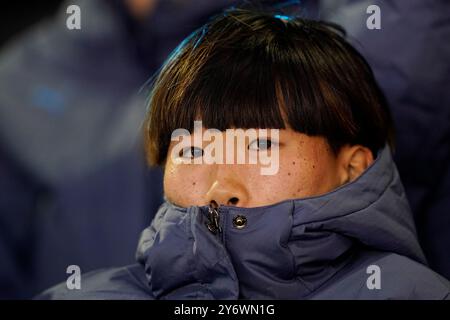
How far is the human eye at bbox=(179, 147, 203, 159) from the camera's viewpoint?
1.17 metres

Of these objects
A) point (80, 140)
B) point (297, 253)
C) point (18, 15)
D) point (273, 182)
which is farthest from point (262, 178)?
point (18, 15)

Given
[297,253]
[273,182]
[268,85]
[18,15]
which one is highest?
[18,15]

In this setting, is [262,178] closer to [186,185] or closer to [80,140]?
[186,185]

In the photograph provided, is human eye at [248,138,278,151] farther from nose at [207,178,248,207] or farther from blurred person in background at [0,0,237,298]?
blurred person in background at [0,0,237,298]

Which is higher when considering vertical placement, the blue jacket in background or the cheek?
the cheek

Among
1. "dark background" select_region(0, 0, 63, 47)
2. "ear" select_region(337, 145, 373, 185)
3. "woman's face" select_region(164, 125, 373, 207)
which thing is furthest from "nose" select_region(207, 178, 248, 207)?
"dark background" select_region(0, 0, 63, 47)

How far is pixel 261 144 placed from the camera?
1110 millimetres

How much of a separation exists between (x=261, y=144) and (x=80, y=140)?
82 centimetres

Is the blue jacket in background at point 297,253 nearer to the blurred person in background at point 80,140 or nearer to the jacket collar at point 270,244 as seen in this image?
the jacket collar at point 270,244

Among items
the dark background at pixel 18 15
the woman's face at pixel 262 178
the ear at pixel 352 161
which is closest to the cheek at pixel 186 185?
the woman's face at pixel 262 178

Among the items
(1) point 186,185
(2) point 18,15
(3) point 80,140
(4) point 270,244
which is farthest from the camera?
(2) point 18,15

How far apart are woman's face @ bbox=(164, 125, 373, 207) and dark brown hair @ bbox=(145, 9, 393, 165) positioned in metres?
0.03

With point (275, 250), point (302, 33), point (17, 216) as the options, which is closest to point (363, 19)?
point (302, 33)
